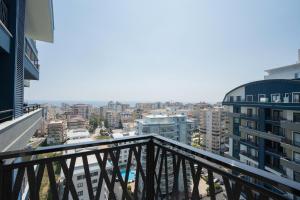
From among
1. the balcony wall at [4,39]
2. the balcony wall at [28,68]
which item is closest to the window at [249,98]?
the balcony wall at [28,68]

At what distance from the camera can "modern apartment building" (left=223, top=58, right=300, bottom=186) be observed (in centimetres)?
705

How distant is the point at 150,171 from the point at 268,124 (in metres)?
9.36

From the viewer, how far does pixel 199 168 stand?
918 millimetres

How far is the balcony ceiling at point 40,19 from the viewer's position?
430 centimetres

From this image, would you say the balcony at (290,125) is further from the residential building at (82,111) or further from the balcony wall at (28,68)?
the residential building at (82,111)

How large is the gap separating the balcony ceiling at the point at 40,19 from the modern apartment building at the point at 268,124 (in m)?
A: 8.95

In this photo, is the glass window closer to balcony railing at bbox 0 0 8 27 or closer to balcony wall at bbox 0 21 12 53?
balcony wall at bbox 0 21 12 53

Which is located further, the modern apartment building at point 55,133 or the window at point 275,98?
the modern apartment building at point 55,133

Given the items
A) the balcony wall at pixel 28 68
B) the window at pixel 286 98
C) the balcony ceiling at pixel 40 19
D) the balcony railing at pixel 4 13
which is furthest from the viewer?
the window at pixel 286 98

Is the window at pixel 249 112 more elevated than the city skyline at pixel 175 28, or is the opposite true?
the city skyline at pixel 175 28

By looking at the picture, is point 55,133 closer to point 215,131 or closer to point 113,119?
point 113,119

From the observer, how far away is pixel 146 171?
55.8 inches

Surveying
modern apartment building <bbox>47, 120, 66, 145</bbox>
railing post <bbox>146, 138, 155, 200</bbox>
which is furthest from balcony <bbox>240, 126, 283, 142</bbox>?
modern apartment building <bbox>47, 120, 66, 145</bbox>

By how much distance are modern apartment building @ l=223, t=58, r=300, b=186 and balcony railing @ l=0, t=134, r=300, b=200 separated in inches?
276
